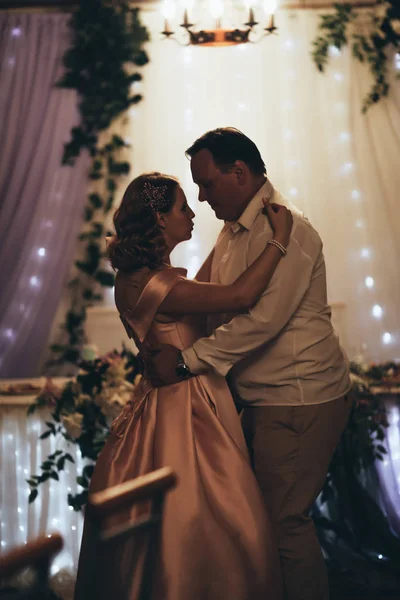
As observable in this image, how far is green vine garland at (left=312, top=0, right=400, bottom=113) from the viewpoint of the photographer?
4309mm

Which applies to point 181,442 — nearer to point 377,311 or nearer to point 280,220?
point 280,220

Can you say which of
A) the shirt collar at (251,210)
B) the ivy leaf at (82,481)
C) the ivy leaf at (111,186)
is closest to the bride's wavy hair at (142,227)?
the shirt collar at (251,210)

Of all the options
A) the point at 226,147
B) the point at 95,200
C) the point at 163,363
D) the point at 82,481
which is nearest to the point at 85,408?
the point at 82,481

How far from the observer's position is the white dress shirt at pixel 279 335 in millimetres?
2195

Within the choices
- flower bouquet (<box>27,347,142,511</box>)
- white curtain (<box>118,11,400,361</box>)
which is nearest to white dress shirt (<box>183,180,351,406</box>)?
flower bouquet (<box>27,347,142,511</box>)

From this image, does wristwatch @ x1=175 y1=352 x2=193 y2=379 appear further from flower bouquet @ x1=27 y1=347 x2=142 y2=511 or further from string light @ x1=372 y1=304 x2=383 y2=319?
string light @ x1=372 y1=304 x2=383 y2=319

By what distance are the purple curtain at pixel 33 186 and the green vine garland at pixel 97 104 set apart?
2.7 inches

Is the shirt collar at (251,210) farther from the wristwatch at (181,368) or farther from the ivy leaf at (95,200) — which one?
the ivy leaf at (95,200)

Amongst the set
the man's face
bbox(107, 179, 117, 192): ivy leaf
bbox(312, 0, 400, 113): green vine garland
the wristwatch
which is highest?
bbox(312, 0, 400, 113): green vine garland

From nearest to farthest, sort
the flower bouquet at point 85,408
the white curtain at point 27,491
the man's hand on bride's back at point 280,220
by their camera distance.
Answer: the man's hand on bride's back at point 280,220 → the flower bouquet at point 85,408 → the white curtain at point 27,491

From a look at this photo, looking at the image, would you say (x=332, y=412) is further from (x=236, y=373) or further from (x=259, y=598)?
(x=259, y=598)

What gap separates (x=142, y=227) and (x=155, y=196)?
4.1 inches

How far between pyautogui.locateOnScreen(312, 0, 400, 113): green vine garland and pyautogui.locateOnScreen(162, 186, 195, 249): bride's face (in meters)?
2.36

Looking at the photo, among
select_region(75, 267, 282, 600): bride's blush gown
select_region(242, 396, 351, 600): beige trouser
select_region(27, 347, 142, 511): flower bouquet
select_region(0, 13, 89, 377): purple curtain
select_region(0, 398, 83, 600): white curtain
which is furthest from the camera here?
select_region(0, 13, 89, 377): purple curtain
